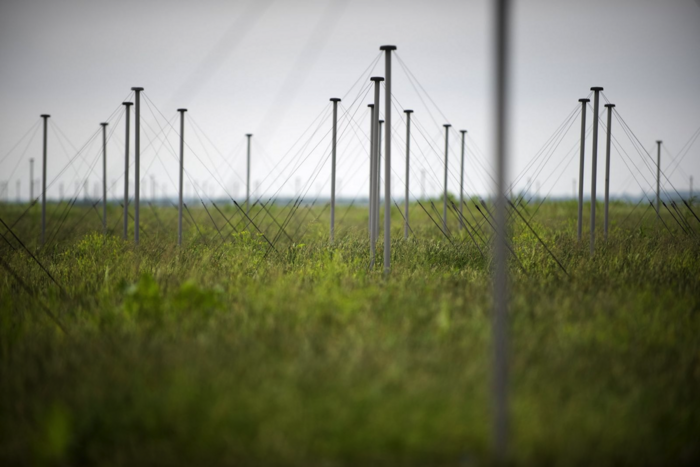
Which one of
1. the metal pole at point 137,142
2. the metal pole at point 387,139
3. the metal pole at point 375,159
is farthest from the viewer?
the metal pole at point 137,142

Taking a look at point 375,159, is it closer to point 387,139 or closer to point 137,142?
point 387,139

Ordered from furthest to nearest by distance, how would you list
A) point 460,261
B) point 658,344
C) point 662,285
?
1. point 460,261
2. point 662,285
3. point 658,344

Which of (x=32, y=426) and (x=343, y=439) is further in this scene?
(x=32, y=426)

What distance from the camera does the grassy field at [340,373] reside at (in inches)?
183

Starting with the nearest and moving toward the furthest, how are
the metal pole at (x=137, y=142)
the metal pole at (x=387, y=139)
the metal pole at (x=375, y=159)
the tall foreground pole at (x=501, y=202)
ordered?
the tall foreground pole at (x=501, y=202), the metal pole at (x=387, y=139), the metal pole at (x=375, y=159), the metal pole at (x=137, y=142)

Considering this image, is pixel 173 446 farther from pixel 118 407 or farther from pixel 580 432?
pixel 580 432

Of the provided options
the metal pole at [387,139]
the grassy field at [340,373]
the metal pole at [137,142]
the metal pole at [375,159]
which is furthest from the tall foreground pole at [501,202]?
the metal pole at [137,142]

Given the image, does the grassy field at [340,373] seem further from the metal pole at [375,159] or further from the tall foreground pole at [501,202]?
the metal pole at [375,159]

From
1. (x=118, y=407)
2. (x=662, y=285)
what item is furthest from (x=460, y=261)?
(x=118, y=407)

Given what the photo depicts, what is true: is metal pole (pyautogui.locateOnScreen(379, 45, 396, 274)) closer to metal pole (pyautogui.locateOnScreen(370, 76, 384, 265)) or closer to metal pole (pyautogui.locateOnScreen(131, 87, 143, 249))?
metal pole (pyautogui.locateOnScreen(370, 76, 384, 265))

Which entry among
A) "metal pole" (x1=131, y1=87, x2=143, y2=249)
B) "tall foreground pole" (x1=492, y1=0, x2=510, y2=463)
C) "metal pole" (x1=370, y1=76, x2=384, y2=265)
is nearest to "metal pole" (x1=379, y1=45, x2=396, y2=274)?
"metal pole" (x1=370, y1=76, x2=384, y2=265)

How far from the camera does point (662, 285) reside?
1019 cm

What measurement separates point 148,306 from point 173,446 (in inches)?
153

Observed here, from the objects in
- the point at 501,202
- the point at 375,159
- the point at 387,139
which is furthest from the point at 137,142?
the point at 501,202
